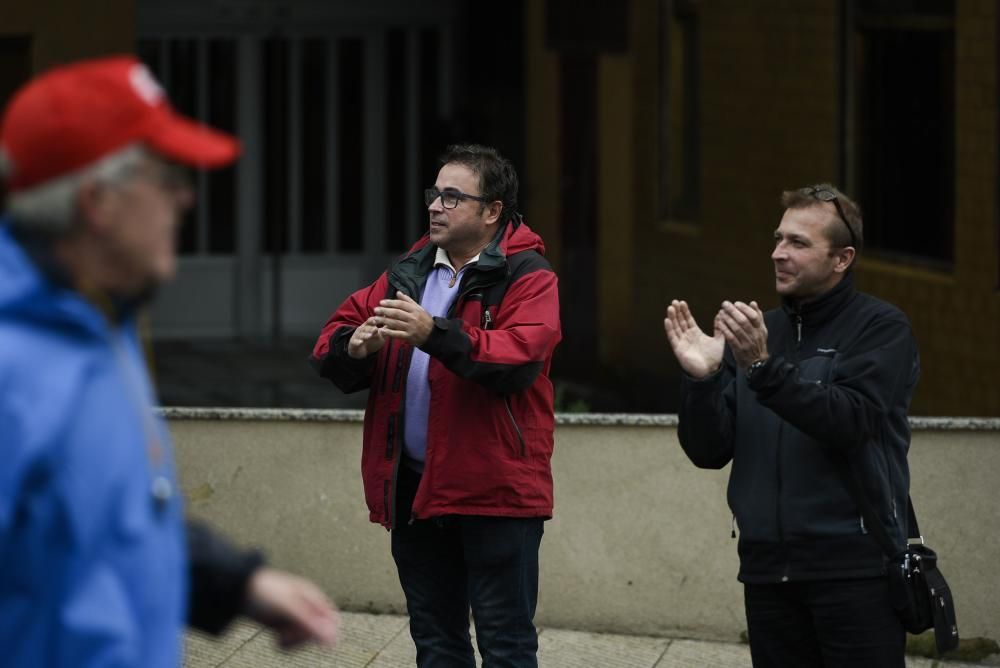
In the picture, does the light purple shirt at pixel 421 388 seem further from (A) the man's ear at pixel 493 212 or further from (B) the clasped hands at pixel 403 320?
(B) the clasped hands at pixel 403 320

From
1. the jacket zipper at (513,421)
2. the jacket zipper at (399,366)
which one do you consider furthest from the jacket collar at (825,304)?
the jacket zipper at (399,366)

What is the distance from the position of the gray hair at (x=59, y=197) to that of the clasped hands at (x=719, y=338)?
77.5 inches

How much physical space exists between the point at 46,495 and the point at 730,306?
7.08 ft

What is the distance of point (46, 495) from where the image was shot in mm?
2273

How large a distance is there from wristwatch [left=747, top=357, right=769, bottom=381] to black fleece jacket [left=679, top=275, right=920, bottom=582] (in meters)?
0.01

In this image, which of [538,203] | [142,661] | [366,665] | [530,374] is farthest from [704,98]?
[142,661]

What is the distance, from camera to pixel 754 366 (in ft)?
13.3

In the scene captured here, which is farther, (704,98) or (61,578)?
(704,98)

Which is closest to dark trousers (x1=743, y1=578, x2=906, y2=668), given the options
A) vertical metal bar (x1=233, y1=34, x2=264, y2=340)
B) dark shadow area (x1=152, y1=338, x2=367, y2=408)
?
dark shadow area (x1=152, y1=338, x2=367, y2=408)

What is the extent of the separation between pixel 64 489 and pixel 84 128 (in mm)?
471

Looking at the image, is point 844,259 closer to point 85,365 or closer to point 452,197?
point 452,197

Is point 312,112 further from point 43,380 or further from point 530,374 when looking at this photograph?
point 43,380

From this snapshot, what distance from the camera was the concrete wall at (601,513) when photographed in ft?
20.3

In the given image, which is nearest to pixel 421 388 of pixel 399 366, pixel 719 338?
pixel 399 366
